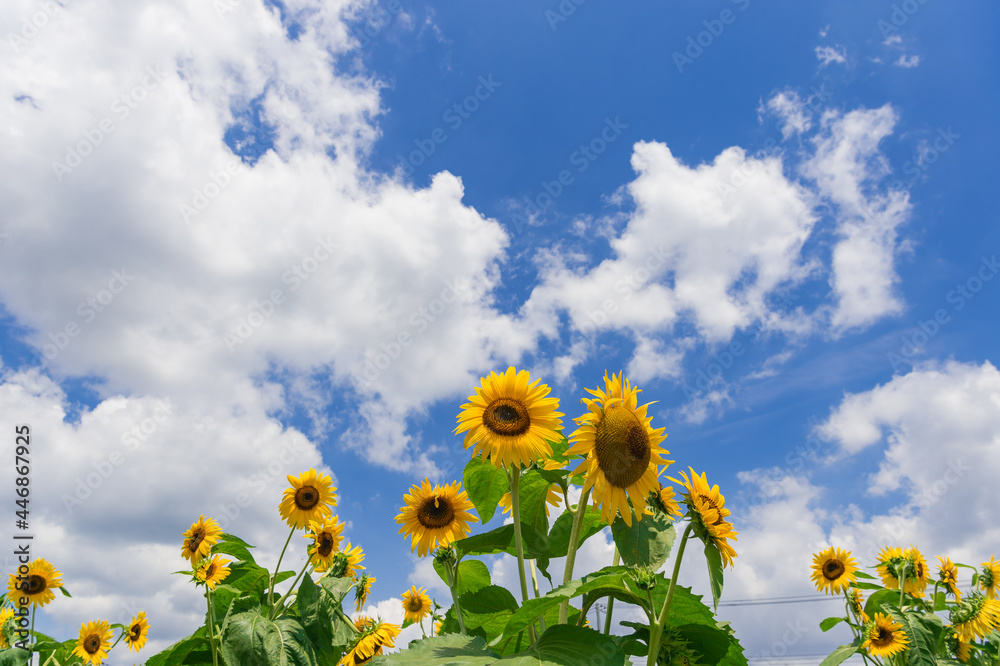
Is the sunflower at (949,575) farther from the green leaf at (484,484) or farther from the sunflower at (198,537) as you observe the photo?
the sunflower at (198,537)

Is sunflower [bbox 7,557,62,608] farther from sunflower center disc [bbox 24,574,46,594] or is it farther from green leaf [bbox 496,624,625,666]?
green leaf [bbox 496,624,625,666]

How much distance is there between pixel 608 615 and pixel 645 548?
1.04 ft

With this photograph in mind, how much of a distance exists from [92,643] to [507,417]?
5098mm

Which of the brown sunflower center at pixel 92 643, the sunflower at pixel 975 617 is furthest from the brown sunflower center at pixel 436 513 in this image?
the sunflower at pixel 975 617

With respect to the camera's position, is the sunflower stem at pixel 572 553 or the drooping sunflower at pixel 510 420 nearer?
the sunflower stem at pixel 572 553

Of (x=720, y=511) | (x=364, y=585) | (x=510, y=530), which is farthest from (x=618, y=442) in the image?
(x=364, y=585)

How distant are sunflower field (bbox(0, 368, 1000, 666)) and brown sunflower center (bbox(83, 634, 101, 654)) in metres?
0.67

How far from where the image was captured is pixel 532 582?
244 cm

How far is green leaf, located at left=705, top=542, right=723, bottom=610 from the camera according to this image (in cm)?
185

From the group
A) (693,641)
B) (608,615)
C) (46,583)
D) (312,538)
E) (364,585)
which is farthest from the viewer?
(46,583)

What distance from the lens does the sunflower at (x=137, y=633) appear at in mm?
5945

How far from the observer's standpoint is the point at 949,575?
5.36 meters

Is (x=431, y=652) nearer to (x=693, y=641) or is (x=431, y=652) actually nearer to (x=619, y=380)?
(x=693, y=641)

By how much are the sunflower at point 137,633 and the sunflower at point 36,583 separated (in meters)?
0.77
